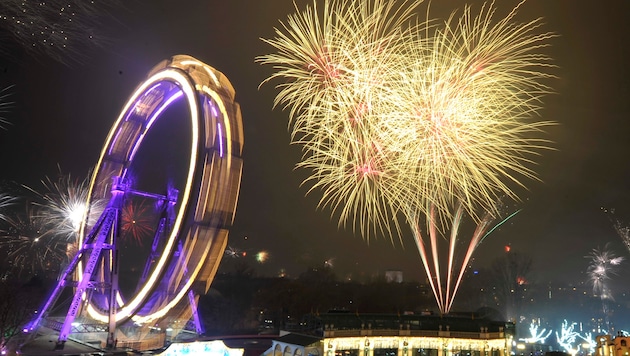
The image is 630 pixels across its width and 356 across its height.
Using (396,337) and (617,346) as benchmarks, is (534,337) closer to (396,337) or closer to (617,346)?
(396,337)

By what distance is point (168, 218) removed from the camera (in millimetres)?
Result: 27016

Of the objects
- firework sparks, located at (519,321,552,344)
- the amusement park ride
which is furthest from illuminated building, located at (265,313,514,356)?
firework sparks, located at (519,321,552,344)

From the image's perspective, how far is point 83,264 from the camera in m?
27.0

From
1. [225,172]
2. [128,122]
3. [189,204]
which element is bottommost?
[189,204]

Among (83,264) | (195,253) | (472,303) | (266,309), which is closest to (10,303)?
(83,264)

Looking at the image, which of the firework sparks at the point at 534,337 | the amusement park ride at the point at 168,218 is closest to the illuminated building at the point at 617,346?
the amusement park ride at the point at 168,218

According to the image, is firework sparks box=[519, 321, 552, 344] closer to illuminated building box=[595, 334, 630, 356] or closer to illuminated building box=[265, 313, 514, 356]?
illuminated building box=[265, 313, 514, 356]

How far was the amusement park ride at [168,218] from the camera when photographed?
22.6 m

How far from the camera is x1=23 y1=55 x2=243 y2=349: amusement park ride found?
2258 centimetres

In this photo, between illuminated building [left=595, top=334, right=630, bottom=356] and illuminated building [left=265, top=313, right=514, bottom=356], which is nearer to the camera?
illuminated building [left=595, top=334, right=630, bottom=356]

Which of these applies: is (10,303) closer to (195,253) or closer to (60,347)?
(60,347)

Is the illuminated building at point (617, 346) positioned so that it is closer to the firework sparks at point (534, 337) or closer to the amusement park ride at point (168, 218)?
the amusement park ride at point (168, 218)

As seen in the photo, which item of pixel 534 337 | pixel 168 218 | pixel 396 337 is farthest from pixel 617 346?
pixel 534 337

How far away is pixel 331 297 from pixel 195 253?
48513 mm
